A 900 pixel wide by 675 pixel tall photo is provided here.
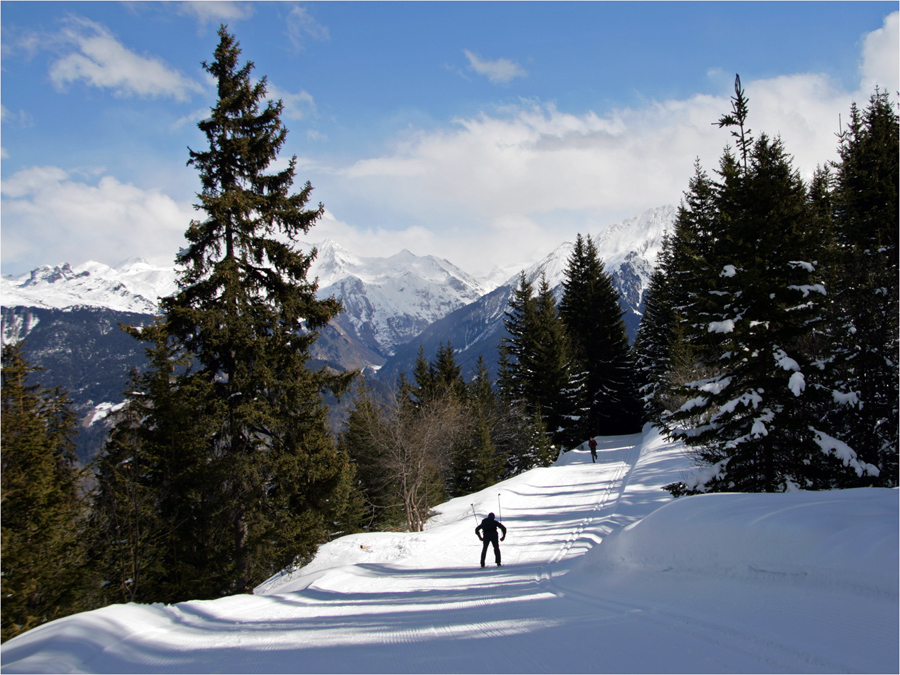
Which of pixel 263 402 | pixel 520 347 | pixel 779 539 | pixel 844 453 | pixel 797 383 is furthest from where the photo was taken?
pixel 520 347

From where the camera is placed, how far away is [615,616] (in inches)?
241

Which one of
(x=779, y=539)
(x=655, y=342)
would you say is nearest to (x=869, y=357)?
(x=779, y=539)

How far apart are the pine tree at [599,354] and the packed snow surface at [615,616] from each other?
108 ft

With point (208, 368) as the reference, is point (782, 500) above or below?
below

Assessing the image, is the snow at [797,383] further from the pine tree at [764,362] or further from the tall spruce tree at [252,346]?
the tall spruce tree at [252,346]

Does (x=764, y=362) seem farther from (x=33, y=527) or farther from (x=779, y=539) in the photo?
(x=33, y=527)

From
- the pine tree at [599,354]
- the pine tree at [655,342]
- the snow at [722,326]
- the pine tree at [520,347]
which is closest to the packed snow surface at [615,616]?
the snow at [722,326]

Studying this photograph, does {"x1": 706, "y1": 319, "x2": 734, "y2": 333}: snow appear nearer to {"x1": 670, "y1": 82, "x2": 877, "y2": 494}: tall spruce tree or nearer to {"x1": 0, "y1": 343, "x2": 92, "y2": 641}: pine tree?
{"x1": 670, "y1": 82, "x2": 877, "y2": 494}: tall spruce tree

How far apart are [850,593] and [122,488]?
1659 cm

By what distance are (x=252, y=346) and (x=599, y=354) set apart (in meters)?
35.0

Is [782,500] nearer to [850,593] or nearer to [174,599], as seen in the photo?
[850,593]

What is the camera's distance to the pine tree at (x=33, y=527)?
13398 millimetres

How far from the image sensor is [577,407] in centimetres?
4041

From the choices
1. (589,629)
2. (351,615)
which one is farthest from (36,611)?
(589,629)
